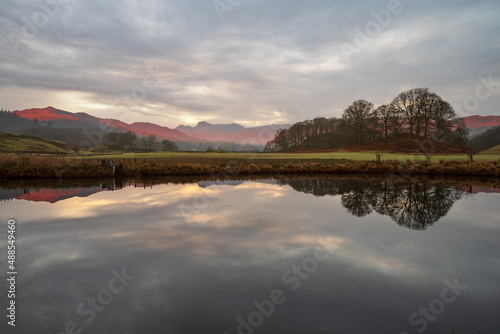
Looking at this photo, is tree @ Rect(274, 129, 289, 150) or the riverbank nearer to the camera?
the riverbank

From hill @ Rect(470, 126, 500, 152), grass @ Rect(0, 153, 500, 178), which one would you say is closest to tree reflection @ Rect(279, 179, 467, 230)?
grass @ Rect(0, 153, 500, 178)

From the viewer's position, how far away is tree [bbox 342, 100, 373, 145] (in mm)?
94188

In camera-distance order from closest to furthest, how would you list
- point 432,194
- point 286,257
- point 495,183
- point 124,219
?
point 286,257 → point 124,219 → point 432,194 → point 495,183

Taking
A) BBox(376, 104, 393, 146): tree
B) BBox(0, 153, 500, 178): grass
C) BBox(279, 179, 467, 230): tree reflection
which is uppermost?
BBox(376, 104, 393, 146): tree

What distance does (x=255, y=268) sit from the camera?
888 centimetres

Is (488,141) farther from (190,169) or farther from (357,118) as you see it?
(190,169)

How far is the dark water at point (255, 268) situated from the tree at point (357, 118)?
264 ft

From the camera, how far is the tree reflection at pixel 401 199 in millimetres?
15672

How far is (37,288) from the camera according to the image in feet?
24.9

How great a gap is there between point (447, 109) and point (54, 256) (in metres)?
97.3

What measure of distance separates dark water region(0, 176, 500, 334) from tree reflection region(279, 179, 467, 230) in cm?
22

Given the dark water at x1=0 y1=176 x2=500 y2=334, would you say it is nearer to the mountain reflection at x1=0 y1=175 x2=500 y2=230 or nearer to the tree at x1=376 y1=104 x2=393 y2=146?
the mountain reflection at x1=0 y1=175 x2=500 y2=230

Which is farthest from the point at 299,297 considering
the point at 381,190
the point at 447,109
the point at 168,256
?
the point at 447,109

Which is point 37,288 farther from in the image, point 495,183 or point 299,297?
point 495,183
